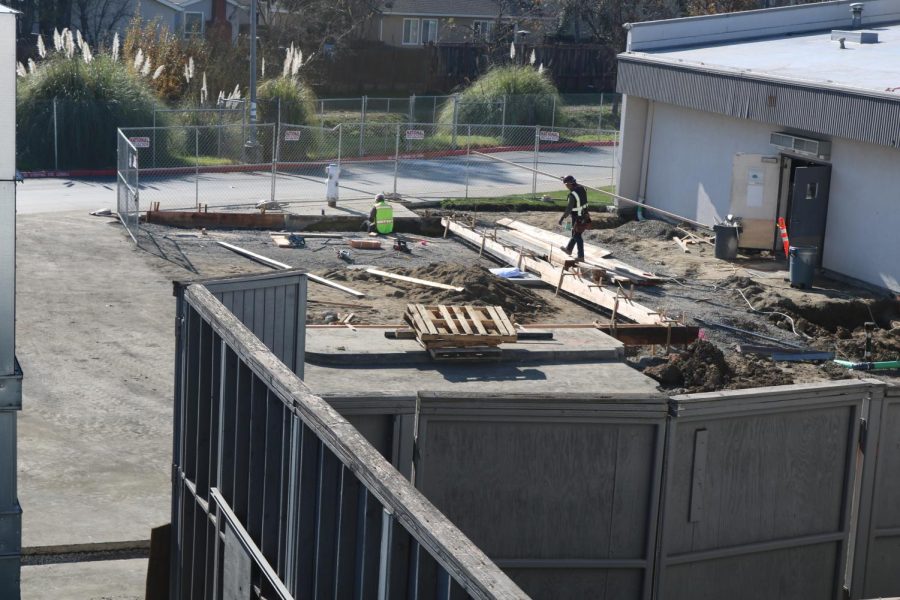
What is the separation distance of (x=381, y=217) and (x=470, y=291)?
7.00m

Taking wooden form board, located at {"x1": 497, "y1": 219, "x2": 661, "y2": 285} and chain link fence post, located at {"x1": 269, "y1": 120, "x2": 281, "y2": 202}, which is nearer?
wooden form board, located at {"x1": 497, "y1": 219, "x2": 661, "y2": 285}

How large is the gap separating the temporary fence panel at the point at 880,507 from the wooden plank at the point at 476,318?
8.45m

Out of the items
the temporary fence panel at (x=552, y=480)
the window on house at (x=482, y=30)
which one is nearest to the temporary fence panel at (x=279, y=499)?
the temporary fence panel at (x=552, y=480)

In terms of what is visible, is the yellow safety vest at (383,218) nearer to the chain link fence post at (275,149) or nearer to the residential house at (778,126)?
the chain link fence post at (275,149)

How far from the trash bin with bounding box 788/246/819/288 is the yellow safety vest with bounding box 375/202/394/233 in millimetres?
8869

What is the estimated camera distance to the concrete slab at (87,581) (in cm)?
1036

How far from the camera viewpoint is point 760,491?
9.00 m

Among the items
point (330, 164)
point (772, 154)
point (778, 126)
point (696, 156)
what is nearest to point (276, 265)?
point (330, 164)

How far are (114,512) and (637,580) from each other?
5798 millimetres

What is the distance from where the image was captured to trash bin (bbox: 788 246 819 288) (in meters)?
24.0

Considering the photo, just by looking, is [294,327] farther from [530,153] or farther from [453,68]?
[453,68]

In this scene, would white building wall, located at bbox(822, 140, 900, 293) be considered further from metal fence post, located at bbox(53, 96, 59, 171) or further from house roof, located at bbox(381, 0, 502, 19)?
house roof, located at bbox(381, 0, 502, 19)

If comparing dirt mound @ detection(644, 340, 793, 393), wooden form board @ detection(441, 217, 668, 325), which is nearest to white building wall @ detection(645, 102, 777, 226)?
wooden form board @ detection(441, 217, 668, 325)

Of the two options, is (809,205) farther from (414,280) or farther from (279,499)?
(279,499)
